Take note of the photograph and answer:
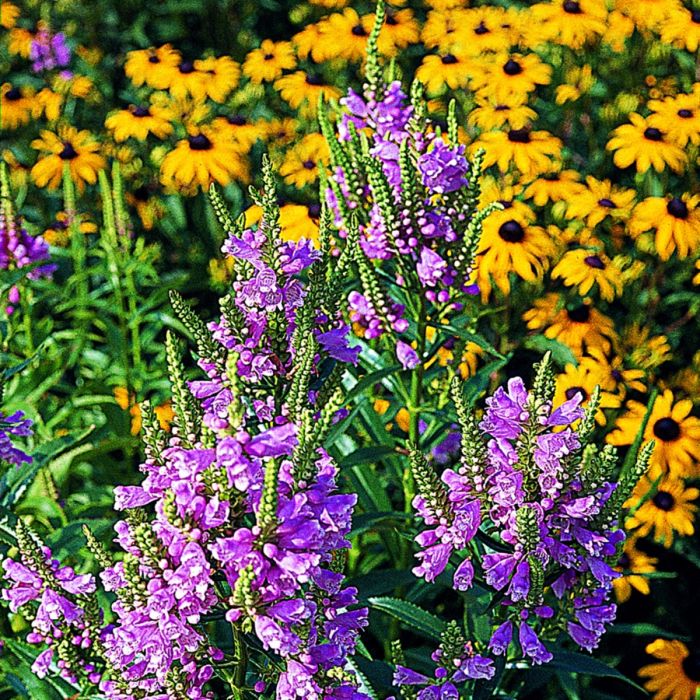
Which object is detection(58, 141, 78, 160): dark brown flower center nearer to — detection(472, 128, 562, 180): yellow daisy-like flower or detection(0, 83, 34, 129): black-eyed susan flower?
detection(0, 83, 34, 129): black-eyed susan flower

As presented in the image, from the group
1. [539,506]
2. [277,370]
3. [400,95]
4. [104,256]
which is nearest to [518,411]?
[539,506]

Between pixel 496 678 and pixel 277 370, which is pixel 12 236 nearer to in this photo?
pixel 277 370

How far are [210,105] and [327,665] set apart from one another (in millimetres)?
4790

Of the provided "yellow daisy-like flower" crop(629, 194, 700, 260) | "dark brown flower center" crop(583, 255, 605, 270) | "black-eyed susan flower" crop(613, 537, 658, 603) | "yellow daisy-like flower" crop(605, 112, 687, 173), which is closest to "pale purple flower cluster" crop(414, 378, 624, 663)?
"black-eyed susan flower" crop(613, 537, 658, 603)

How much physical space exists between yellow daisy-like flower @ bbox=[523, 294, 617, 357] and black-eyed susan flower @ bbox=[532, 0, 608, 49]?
5.90ft

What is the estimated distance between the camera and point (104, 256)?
407cm

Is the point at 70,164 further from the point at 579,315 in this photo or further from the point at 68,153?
the point at 579,315

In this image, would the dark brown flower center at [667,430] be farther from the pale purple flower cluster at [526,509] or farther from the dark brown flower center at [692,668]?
the pale purple flower cluster at [526,509]

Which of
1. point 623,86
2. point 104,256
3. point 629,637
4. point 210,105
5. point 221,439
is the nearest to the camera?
point 221,439

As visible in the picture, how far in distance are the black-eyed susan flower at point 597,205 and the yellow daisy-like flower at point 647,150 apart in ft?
0.45

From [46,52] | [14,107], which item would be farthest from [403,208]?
[46,52]

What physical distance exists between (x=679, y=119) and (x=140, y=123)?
2.63 meters

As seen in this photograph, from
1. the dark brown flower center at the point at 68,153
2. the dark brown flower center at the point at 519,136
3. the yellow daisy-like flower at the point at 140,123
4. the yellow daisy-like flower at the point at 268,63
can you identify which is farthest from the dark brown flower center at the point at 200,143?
the dark brown flower center at the point at 519,136

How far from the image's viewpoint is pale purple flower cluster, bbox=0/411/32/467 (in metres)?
2.38
